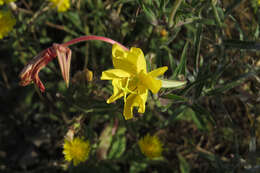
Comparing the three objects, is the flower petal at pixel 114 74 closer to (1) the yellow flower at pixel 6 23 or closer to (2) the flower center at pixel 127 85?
(2) the flower center at pixel 127 85

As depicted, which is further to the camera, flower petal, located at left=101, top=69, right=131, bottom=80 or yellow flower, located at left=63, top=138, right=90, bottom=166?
yellow flower, located at left=63, top=138, right=90, bottom=166

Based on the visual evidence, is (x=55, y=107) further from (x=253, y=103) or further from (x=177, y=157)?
(x=253, y=103)

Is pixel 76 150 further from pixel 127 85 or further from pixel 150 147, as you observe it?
pixel 127 85

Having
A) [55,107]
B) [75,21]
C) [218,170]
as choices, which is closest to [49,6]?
[75,21]

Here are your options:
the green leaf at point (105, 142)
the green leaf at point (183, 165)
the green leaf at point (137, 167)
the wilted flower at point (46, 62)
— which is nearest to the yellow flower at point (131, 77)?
the wilted flower at point (46, 62)

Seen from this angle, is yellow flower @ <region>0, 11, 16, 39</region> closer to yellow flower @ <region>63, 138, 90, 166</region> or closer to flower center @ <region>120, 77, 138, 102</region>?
yellow flower @ <region>63, 138, 90, 166</region>

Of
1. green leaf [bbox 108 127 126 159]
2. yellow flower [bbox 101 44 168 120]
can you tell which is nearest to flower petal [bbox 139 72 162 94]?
yellow flower [bbox 101 44 168 120]
